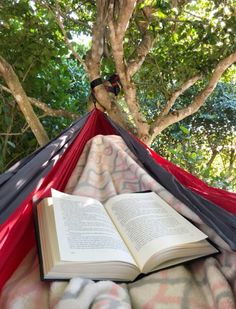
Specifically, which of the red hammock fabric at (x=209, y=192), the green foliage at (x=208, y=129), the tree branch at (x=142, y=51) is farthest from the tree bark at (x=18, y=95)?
the green foliage at (x=208, y=129)

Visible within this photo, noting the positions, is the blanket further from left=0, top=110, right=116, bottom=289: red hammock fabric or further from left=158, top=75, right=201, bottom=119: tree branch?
left=158, top=75, right=201, bottom=119: tree branch

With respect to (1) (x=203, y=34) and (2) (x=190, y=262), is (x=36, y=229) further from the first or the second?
(1) (x=203, y=34)

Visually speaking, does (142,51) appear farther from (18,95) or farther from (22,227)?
(22,227)

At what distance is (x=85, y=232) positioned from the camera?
0.58 metres

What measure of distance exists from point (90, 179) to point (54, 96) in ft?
4.04

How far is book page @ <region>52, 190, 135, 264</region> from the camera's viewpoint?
53 centimetres

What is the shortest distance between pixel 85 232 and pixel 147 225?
0.37ft

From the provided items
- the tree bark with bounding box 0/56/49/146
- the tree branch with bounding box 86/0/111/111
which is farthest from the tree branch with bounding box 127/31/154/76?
the tree bark with bounding box 0/56/49/146

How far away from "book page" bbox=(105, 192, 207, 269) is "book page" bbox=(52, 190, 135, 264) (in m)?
0.02

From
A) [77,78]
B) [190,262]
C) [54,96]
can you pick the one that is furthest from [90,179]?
[77,78]

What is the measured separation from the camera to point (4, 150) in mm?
1586

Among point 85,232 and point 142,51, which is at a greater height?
point 142,51

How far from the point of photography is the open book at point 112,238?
20.4 inches

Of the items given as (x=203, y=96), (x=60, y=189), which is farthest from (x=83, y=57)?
(x=60, y=189)
